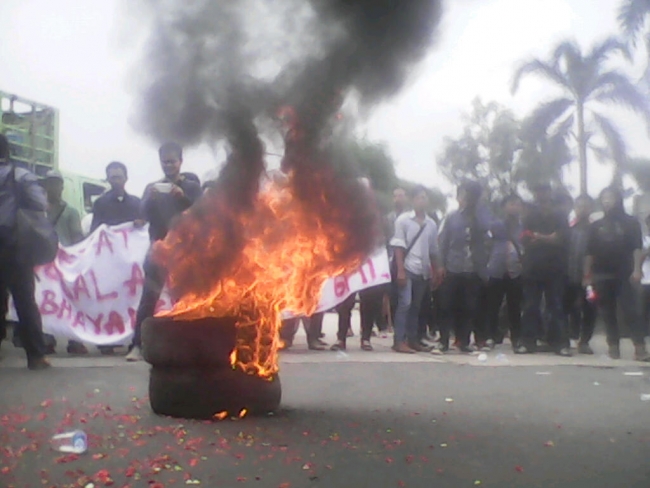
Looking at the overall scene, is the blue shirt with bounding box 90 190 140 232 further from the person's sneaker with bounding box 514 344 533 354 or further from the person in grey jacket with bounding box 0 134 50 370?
the person's sneaker with bounding box 514 344 533 354

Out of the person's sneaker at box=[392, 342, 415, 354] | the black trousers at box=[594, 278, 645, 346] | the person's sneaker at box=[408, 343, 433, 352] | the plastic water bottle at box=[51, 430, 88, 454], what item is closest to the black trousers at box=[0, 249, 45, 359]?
the plastic water bottle at box=[51, 430, 88, 454]

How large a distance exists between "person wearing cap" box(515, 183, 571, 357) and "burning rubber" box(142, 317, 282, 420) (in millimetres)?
4153

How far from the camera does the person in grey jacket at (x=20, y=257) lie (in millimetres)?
5766

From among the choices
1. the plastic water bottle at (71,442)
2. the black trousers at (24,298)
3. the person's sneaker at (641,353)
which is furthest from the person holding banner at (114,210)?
the person's sneaker at (641,353)

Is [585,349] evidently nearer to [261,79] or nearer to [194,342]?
[261,79]

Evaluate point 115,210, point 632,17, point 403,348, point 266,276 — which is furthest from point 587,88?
point 115,210

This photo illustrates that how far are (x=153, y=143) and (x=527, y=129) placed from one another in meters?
2.65

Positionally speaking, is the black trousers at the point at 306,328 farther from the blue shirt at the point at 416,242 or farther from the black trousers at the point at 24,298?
the black trousers at the point at 24,298

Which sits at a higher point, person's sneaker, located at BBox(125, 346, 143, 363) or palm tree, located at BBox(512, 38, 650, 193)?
palm tree, located at BBox(512, 38, 650, 193)

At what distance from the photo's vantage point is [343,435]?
404cm

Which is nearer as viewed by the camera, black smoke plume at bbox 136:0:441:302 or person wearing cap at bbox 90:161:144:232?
A: black smoke plume at bbox 136:0:441:302

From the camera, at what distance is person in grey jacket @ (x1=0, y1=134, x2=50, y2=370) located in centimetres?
577

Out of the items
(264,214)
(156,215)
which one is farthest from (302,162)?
(156,215)

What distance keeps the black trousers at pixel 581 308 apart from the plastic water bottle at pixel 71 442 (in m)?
5.96
